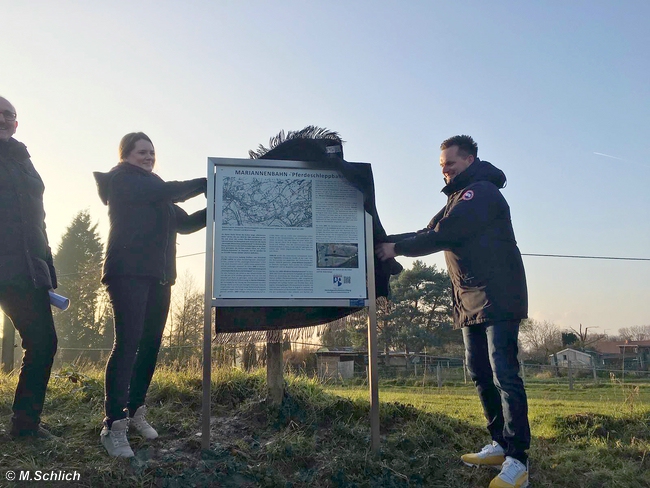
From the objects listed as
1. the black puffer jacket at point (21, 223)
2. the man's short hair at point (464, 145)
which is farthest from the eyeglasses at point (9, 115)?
the man's short hair at point (464, 145)

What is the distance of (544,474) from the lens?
402cm

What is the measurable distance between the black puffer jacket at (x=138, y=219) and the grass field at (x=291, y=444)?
47.9 inches

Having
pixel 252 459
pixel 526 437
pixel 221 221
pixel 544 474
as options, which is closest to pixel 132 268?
pixel 221 221

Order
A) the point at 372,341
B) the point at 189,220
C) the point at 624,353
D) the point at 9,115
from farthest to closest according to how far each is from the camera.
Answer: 1. the point at 624,353
2. the point at 189,220
3. the point at 372,341
4. the point at 9,115

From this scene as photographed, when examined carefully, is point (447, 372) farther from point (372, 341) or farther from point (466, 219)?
point (466, 219)

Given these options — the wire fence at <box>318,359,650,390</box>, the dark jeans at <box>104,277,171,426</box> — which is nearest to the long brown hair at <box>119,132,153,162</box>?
the dark jeans at <box>104,277,171,426</box>

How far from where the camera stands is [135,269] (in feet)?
11.9

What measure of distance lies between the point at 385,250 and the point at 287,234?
0.81 meters

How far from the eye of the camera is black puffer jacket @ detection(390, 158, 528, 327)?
12.2 feet

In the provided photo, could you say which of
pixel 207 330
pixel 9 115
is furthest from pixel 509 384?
pixel 9 115

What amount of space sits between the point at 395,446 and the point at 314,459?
2.44ft

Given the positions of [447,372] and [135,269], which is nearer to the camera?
[135,269]

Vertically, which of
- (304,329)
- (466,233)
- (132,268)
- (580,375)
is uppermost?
(466,233)

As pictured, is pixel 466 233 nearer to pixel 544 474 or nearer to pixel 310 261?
pixel 310 261
